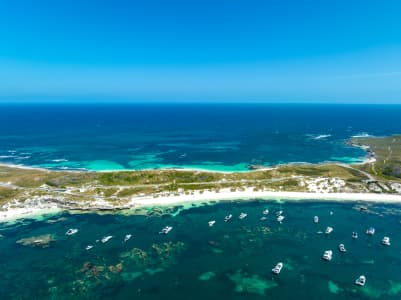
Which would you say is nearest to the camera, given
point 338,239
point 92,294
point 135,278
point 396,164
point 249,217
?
point 92,294

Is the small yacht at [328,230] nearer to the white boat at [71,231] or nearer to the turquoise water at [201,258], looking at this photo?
the turquoise water at [201,258]

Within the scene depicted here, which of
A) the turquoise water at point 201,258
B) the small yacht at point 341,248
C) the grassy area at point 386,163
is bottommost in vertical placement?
the turquoise water at point 201,258

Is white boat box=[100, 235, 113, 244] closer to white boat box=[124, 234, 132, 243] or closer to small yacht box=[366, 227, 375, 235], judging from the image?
white boat box=[124, 234, 132, 243]

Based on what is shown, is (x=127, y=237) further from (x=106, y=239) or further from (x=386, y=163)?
(x=386, y=163)

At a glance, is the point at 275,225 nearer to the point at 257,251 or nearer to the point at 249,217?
the point at 249,217

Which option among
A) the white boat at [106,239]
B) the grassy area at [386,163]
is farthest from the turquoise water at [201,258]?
the grassy area at [386,163]

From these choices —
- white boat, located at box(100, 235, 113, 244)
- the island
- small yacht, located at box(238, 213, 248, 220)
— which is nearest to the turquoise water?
small yacht, located at box(238, 213, 248, 220)

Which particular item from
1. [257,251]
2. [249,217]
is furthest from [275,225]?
[257,251]

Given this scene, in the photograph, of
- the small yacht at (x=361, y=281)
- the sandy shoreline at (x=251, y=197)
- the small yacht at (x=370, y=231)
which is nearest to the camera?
the small yacht at (x=361, y=281)
